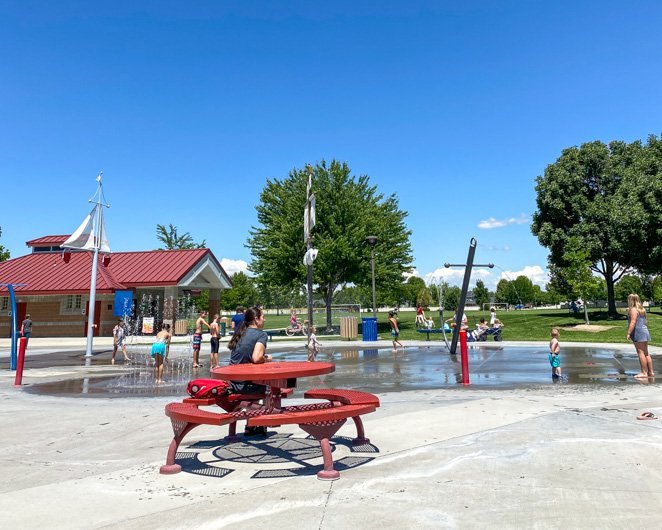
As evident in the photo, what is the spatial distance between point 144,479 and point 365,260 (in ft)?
103

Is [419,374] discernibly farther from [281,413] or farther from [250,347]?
[281,413]

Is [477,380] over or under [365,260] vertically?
under

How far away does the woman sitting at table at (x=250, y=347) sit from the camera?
5.79 metres

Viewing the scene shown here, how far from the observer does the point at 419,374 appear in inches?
487

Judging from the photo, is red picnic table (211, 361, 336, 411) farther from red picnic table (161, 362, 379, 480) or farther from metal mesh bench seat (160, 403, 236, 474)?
metal mesh bench seat (160, 403, 236, 474)

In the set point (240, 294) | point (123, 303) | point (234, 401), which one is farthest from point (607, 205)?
point (240, 294)

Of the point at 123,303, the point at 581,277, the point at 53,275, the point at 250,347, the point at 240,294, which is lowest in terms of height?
the point at 250,347

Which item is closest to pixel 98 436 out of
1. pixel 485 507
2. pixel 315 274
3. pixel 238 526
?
pixel 238 526

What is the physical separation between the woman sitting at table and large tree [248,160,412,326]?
89.1ft

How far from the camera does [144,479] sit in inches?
183

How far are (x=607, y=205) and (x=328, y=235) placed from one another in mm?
20555

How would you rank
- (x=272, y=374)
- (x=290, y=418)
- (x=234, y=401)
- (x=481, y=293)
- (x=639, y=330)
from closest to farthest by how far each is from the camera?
(x=290, y=418)
(x=272, y=374)
(x=234, y=401)
(x=639, y=330)
(x=481, y=293)

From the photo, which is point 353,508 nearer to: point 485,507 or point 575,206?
point 485,507

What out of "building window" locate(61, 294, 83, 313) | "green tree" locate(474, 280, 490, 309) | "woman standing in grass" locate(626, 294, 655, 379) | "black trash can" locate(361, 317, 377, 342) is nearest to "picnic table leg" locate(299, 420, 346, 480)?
"woman standing in grass" locate(626, 294, 655, 379)
